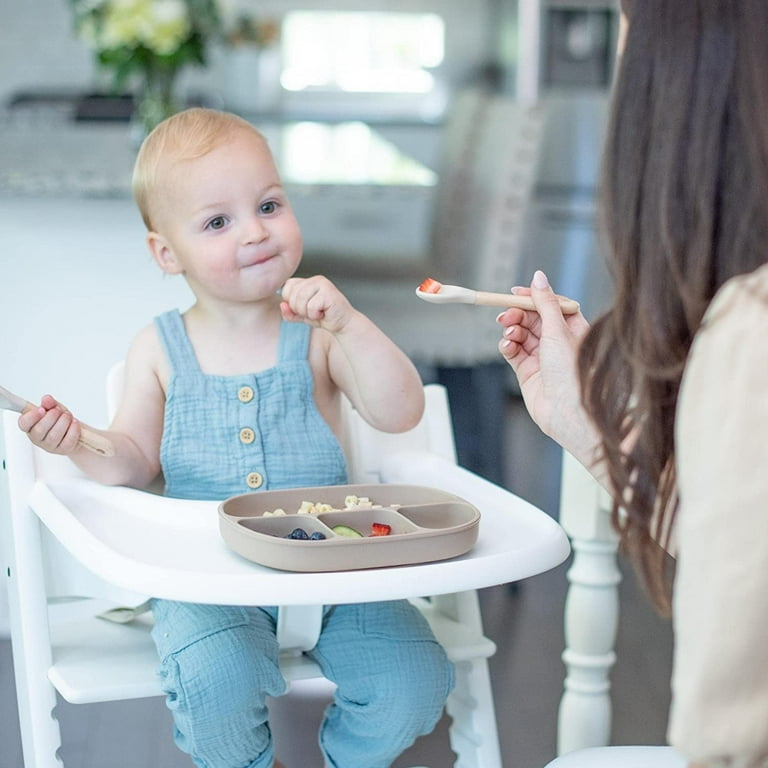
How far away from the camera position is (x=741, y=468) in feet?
2.27

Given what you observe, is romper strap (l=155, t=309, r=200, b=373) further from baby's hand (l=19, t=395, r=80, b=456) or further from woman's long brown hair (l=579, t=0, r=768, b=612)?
woman's long brown hair (l=579, t=0, r=768, b=612)

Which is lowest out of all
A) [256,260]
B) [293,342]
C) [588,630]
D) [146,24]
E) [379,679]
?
[588,630]

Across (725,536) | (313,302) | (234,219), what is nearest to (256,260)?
(234,219)

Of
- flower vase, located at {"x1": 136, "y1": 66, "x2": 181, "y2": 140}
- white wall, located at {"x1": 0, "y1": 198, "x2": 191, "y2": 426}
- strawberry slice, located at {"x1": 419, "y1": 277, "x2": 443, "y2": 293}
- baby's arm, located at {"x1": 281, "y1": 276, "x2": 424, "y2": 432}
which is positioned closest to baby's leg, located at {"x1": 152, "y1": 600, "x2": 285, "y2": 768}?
baby's arm, located at {"x1": 281, "y1": 276, "x2": 424, "y2": 432}

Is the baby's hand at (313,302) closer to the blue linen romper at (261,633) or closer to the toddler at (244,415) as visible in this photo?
the toddler at (244,415)

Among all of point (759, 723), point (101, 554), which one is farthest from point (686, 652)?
point (101, 554)

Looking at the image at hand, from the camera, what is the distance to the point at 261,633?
4.16ft

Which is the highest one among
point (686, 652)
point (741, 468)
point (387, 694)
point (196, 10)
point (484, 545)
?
point (196, 10)

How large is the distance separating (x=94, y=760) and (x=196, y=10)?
5.24 ft

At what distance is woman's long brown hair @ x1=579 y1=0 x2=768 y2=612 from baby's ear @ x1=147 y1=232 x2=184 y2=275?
69 cm

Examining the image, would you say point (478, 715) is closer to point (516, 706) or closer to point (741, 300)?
point (516, 706)

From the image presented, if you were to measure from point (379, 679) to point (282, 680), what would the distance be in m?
0.10

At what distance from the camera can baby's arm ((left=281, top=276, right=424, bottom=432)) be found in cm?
125

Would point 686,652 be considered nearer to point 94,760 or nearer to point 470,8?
point 94,760
